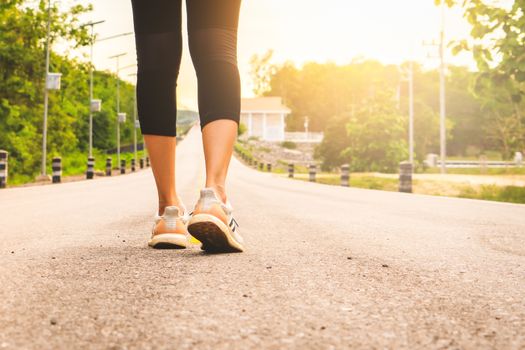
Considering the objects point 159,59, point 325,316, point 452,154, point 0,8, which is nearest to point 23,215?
point 159,59

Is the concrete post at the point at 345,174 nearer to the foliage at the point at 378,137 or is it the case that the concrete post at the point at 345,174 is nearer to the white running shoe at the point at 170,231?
the white running shoe at the point at 170,231

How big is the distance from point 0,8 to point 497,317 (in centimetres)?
2998

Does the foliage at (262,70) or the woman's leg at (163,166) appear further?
the foliage at (262,70)

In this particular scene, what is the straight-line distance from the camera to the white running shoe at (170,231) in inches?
110

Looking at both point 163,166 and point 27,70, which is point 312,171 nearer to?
point 27,70

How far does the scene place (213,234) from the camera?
2.59 m

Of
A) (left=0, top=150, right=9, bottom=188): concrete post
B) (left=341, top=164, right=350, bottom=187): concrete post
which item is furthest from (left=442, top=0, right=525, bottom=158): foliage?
(left=0, top=150, right=9, bottom=188): concrete post

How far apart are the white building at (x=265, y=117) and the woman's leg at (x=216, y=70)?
106981mm

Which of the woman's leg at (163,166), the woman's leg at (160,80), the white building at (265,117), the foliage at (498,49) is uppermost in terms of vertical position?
the white building at (265,117)

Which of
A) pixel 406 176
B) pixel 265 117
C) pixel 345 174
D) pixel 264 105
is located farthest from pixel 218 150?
pixel 265 117

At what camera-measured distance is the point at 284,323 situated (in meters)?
1.48

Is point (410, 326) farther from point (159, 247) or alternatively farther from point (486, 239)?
point (486, 239)

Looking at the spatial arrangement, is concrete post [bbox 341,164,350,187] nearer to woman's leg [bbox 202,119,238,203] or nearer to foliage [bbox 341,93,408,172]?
woman's leg [bbox 202,119,238,203]

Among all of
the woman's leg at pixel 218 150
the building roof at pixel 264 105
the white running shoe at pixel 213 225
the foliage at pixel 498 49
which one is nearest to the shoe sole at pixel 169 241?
the white running shoe at pixel 213 225
